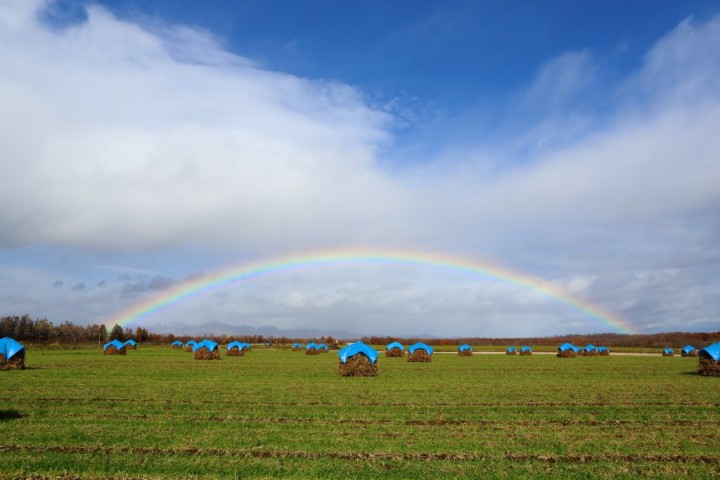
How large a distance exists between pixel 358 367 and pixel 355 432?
23327mm

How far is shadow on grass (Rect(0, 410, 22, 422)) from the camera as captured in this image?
1697 centimetres

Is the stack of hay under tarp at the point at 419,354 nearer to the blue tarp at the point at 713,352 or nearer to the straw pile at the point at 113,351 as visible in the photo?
the blue tarp at the point at 713,352

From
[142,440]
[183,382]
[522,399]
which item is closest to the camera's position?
[142,440]

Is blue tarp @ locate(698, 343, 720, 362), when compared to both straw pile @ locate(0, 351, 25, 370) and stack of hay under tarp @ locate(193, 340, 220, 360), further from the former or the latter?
straw pile @ locate(0, 351, 25, 370)

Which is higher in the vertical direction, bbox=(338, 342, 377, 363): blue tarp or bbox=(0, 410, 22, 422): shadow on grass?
bbox=(338, 342, 377, 363): blue tarp

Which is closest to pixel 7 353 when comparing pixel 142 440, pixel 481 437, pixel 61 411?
pixel 61 411

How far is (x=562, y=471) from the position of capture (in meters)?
11.2

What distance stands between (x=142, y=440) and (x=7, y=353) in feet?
109

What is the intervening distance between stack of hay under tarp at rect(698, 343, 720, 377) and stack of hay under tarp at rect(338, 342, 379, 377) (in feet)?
80.9

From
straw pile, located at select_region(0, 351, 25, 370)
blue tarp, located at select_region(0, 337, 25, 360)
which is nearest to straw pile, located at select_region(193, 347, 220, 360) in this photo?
blue tarp, located at select_region(0, 337, 25, 360)

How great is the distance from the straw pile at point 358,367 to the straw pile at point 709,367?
24.6 metres

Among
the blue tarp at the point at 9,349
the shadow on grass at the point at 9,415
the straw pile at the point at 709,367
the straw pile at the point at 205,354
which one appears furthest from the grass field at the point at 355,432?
the straw pile at the point at 205,354

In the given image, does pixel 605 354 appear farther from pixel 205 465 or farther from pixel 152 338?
pixel 152 338

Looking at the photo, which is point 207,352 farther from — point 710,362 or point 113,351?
point 710,362
